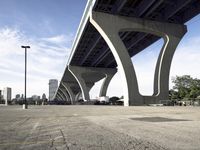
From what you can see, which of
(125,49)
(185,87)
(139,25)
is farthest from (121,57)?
(185,87)

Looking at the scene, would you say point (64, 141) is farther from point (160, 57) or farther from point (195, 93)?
point (195, 93)

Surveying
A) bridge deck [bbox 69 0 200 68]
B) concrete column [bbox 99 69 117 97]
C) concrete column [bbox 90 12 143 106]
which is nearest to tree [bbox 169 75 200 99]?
concrete column [bbox 99 69 117 97]

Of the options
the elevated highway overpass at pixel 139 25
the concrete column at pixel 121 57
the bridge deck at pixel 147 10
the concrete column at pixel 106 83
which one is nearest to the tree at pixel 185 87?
the concrete column at pixel 106 83

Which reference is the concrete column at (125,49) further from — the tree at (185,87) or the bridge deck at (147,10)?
the tree at (185,87)

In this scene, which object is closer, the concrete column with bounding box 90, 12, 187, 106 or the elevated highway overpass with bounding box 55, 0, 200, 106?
the elevated highway overpass with bounding box 55, 0, 200, 106

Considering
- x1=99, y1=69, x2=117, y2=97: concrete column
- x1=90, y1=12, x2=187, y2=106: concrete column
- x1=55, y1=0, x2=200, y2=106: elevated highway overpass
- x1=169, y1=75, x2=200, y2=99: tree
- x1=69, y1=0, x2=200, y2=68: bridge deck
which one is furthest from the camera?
x1=99, y1=69, x2=117, y2=97: concrete column

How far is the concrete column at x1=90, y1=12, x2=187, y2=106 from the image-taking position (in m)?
41.4

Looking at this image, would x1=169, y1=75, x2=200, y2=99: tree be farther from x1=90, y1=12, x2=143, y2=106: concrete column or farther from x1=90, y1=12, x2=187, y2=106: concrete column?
x1=90, y1=12, x2=143, y2=106: concrete column

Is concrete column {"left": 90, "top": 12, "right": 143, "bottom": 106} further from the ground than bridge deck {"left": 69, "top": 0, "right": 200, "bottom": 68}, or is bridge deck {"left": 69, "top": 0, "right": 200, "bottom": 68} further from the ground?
bridge deck {"left": 69, "top": 0, "right": 200, "bottom": 68}

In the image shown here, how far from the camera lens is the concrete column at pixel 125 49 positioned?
4144 centimetres

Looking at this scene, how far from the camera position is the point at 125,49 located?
42000mm

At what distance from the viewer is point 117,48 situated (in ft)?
136

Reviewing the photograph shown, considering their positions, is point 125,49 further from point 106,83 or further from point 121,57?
point 106,83

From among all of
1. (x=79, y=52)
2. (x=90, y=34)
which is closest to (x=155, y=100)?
(x=90, y=34)
